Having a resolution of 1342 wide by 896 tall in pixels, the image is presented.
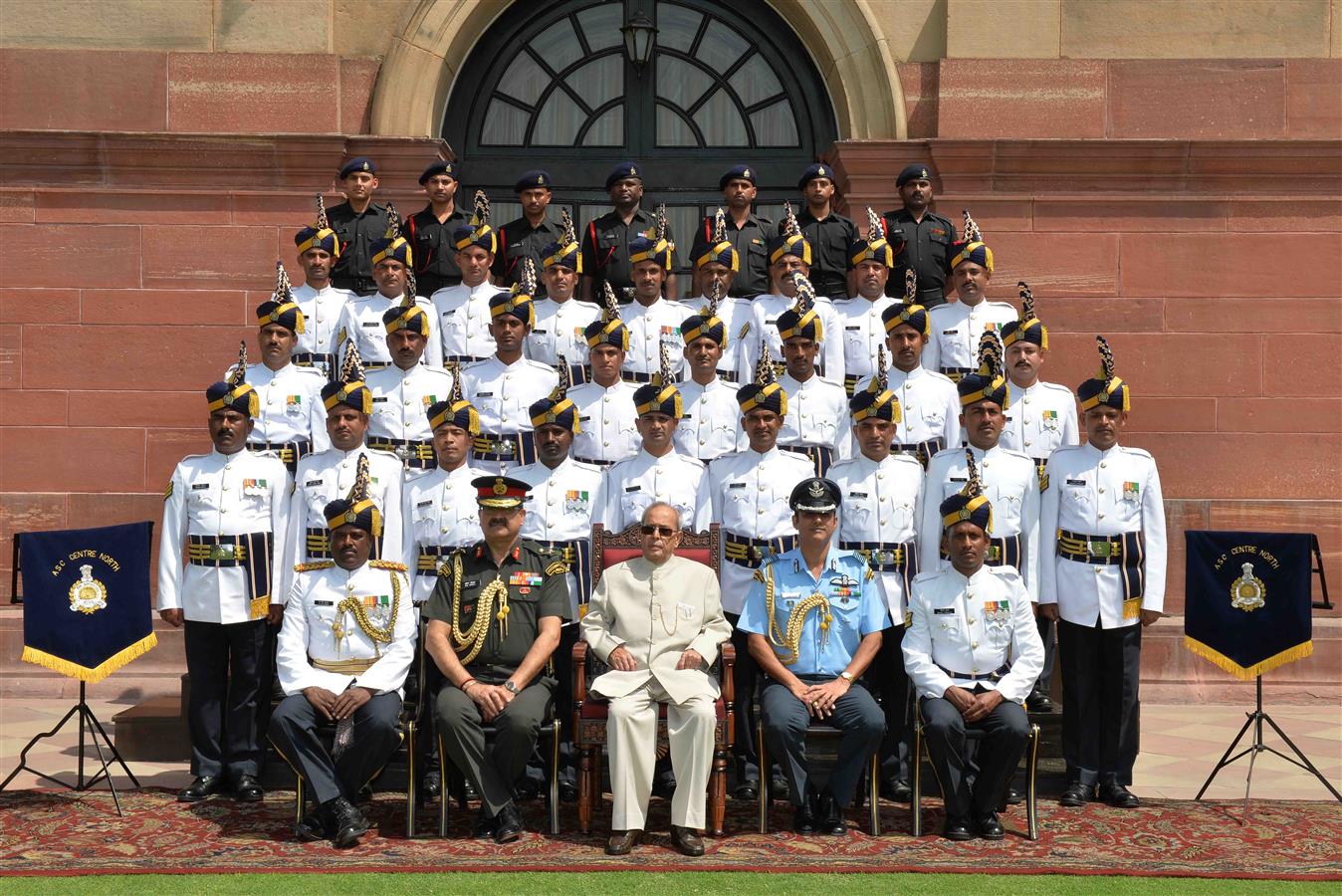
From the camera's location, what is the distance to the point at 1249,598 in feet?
23.9

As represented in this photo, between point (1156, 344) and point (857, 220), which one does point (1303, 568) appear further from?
point (857, 220)

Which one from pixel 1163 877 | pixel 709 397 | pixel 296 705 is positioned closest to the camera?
pixel 1163 877

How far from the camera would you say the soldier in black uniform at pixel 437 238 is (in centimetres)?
944

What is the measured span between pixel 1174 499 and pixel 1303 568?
119 inches

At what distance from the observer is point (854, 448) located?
8281 mm

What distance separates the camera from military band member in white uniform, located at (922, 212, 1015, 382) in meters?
8.74

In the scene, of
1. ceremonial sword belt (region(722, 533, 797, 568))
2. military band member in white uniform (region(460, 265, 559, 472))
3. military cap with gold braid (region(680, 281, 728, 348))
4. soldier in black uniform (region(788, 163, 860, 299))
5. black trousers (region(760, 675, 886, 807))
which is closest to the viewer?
black trousers (region(760, 675, 886, 807))

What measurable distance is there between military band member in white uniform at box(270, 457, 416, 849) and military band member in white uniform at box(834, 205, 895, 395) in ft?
10.4

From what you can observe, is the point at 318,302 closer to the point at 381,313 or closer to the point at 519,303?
the point at 381,313

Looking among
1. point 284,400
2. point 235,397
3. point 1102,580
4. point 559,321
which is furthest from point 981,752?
point 284,400

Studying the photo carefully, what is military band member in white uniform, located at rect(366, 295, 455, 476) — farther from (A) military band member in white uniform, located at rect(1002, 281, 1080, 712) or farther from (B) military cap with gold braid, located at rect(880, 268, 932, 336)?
(A) military band member in white uniform, located at rect(1002, 281, 1080, 712)

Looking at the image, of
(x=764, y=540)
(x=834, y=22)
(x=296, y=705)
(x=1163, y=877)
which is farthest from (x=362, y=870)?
(x=834, y=22)

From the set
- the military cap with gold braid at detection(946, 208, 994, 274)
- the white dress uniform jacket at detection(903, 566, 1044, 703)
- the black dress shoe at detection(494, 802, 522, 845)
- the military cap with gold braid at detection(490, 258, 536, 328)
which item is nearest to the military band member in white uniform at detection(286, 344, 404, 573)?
the military cap with gold braid at detection(490, 258, 536, 328)

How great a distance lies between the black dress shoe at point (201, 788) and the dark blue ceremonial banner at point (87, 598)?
0.68m
